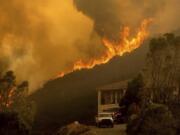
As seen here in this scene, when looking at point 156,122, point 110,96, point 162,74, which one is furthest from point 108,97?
point 156,122

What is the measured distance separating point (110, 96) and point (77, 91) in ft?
181

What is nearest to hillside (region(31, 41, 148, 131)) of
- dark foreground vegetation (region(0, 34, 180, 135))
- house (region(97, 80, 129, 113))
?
house (region(97, 80, 129, 113))

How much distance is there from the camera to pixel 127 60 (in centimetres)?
14188

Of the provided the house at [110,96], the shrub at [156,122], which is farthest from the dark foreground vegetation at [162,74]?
the house at [110,96]

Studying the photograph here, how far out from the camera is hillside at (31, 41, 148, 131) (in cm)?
12288

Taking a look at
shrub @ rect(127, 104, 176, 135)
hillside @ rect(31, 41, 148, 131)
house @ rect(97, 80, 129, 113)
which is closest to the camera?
shrub @ rect(127, 104, 176, 135)

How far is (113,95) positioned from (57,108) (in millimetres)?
39985

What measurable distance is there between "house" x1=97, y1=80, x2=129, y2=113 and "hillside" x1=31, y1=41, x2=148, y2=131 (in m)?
3.82

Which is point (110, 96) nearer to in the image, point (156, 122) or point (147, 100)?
point (147, 100)

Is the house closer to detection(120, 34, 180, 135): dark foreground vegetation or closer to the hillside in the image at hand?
the hillside

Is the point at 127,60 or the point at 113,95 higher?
the point at 127,60

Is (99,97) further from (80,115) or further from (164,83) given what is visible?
(164,83)

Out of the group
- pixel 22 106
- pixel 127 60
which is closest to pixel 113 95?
pixel 22 106

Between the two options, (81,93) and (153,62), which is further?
(81,93)
